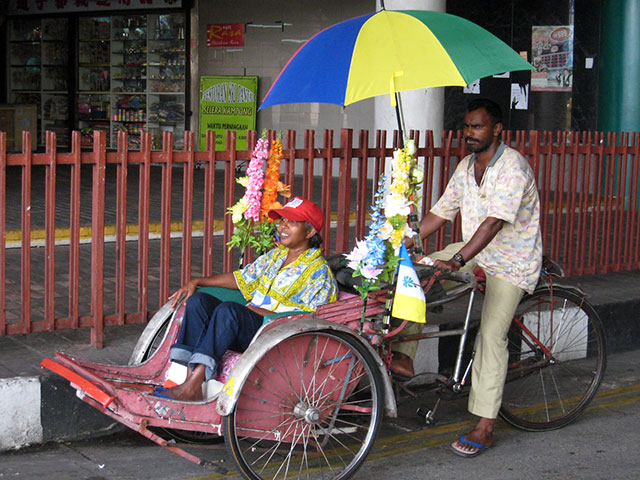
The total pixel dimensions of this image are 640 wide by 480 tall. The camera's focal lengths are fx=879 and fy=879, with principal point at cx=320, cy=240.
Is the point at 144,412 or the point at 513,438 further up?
the point at 144,412

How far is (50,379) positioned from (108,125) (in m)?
12.6

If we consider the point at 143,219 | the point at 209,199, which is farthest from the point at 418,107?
the point at 143,219

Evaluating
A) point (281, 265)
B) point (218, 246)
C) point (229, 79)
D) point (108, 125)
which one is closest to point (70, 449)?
point (281, 265)

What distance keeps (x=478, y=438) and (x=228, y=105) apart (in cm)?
1120

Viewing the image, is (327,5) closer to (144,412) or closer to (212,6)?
(212,6)

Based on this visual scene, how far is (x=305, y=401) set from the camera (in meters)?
4.00

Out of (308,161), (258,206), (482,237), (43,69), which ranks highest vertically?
(43,69)

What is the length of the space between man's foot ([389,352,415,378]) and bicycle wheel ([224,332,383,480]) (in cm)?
32

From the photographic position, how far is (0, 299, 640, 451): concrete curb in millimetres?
4379

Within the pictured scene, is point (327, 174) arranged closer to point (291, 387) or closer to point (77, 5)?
point (291, 387)

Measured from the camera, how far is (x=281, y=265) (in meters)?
4.54

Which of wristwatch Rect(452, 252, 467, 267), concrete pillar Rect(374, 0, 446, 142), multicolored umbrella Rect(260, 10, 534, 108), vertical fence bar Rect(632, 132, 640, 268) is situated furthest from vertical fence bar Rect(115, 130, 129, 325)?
vertical fence bar Rect(632, 132, 640, 268)

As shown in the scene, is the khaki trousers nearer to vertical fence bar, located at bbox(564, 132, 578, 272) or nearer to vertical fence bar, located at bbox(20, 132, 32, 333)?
vertical fence bar, located at bbox(20, 132, 32, 333)

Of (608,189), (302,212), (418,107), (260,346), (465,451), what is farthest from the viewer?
Answer: (418,107)
